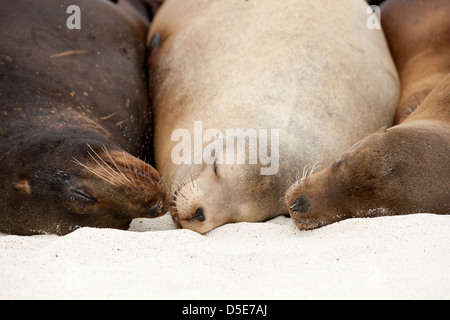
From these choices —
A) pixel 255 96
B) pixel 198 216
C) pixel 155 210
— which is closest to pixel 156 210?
pixel 155 210

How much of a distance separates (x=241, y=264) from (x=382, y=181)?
2.76 ft

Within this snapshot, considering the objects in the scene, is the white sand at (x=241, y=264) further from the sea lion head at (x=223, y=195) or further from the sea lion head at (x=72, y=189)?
the sea lion head at (x=223, y=195)

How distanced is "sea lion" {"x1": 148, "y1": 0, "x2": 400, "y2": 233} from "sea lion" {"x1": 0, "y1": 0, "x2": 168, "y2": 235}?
0.82 ft

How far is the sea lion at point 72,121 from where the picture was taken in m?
3.31

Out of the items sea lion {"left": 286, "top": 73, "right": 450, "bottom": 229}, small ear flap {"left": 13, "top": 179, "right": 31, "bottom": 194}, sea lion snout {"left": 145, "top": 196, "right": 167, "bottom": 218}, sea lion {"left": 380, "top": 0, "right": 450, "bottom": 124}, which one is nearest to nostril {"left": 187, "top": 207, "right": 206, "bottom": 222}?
sea lion snout {"left": 145, "top": 196, "right": 167, "bottom": 218}

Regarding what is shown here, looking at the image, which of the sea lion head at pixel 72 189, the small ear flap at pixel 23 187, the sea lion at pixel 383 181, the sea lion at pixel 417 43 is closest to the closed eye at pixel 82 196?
the sea lion head at pixel 72 189

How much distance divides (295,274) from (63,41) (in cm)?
274

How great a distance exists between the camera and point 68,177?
3.33 m

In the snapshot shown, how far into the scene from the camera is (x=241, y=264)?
2674mm

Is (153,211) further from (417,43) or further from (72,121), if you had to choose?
(417,43)

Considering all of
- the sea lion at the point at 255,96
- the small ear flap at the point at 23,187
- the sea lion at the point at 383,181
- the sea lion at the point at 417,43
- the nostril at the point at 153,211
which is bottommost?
the sea lion at the point at 417,43

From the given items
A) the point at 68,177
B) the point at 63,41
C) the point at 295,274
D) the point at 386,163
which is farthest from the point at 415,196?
the point at 63,41
